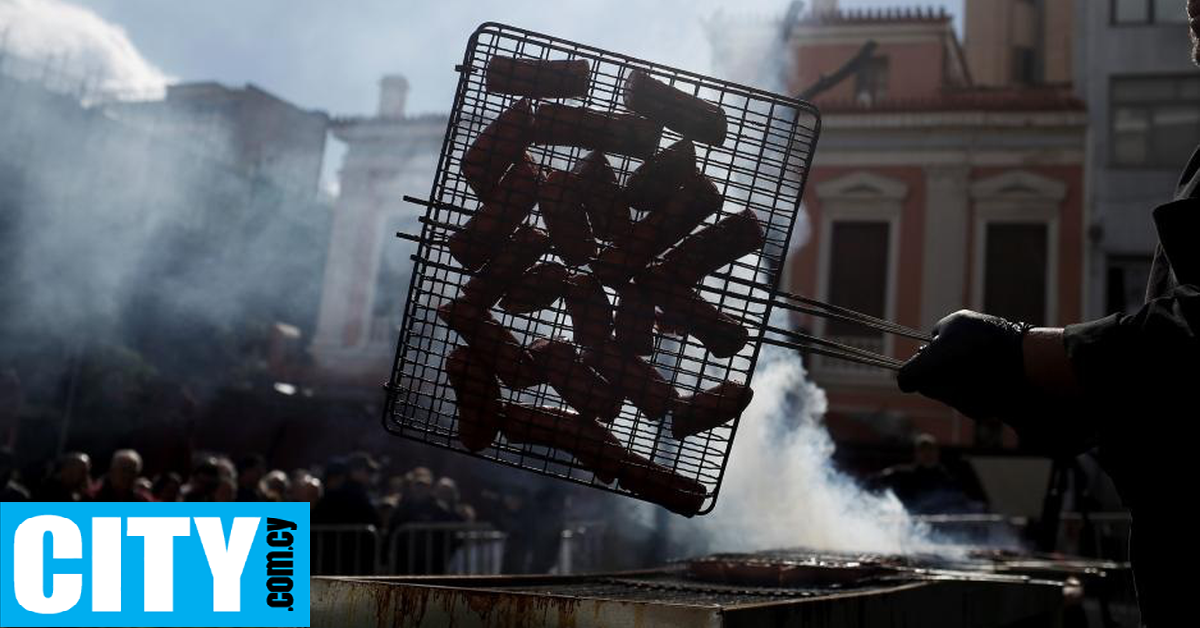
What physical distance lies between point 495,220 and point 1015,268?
17.6 metres

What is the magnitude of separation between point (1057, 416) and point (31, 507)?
16.0ft

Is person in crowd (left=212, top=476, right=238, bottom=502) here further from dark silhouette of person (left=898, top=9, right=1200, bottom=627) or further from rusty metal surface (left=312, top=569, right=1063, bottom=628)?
dark silhouette of person (left=898, top=9, right=1200, bottom=627)

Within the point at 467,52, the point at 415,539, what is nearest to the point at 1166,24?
the point at 415,539

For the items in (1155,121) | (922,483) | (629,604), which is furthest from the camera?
(1155,121)

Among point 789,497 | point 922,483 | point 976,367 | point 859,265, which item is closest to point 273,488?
point 789,497

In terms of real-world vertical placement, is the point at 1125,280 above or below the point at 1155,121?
below

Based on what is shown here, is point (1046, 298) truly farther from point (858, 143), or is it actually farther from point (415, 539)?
point (415, 539)

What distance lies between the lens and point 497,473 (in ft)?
39.2

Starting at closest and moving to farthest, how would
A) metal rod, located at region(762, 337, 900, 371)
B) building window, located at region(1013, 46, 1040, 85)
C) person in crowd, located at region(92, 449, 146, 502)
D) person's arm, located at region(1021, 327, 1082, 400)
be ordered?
1. person's arm, located at region(1021, 327, 1082, 400)
2. metal rod, located at region(762, 337, 900, 371)
3. person in crowd, located at region(92, 449, 146, 502)
4. building window, located at region(1013, 46, 1040, 85)

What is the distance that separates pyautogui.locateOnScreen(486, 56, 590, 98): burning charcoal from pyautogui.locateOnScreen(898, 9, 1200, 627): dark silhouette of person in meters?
1.09

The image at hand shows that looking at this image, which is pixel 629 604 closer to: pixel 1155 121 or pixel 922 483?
pixel 922 483

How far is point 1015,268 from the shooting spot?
18.5 meters

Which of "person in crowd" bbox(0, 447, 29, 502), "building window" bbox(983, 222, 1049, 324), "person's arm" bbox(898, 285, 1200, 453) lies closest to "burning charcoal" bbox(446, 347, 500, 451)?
"person's arm" bbox(898, 285, 1200, 453)

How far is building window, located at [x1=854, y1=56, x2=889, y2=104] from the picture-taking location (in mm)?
21844
